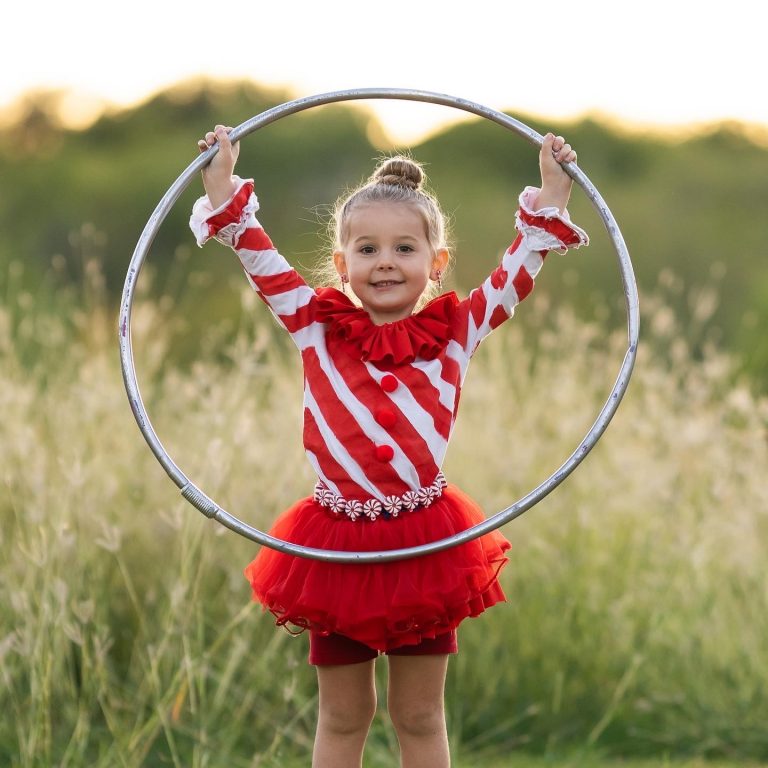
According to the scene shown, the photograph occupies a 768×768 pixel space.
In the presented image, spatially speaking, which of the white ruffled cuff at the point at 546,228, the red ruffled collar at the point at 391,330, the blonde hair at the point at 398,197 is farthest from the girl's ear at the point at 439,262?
the white ruffled cuff at the point at 546,228

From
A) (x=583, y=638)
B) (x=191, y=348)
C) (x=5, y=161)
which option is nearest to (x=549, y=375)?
(x=583, y=638)

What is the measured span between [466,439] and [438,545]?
2373 mm

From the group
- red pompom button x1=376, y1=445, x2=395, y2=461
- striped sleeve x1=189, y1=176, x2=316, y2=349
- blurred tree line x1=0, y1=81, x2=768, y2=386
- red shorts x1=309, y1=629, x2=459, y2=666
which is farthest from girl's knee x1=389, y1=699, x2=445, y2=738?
blurred tree line x1=0, y1=81, x2=768, y2=386

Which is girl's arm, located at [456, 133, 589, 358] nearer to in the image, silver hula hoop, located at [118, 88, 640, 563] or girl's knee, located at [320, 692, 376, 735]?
silver hula hoop, located at [118, 88, 640, 563]

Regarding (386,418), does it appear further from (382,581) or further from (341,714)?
(341,714)

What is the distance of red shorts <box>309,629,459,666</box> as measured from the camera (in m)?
2.98

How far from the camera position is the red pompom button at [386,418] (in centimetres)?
288

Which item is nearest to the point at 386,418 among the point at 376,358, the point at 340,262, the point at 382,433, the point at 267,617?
the point at 382,433

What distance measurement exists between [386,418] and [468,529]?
0.31 metres

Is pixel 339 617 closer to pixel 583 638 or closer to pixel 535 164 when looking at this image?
pixel 583 638

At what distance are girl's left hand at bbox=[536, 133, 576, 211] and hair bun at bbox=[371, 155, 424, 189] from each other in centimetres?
33

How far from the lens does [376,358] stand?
2914mm

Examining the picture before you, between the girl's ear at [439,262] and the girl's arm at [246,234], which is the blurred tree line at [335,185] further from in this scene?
the girl's arm at [246,234]

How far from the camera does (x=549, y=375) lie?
633 cm
